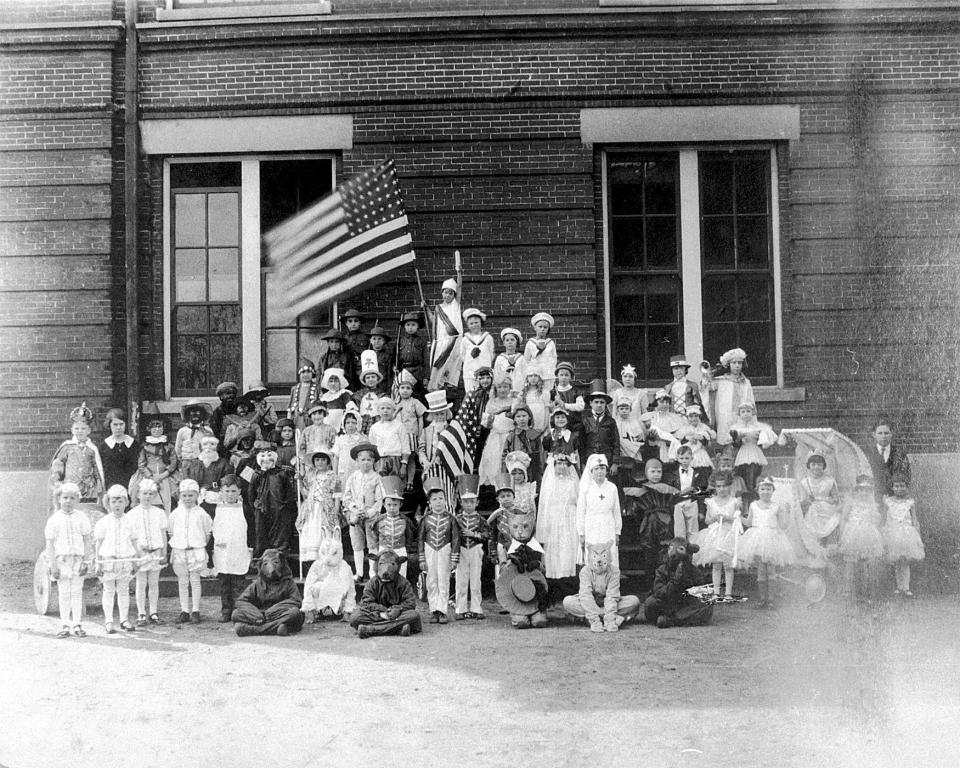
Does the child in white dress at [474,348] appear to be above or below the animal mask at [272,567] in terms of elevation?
above

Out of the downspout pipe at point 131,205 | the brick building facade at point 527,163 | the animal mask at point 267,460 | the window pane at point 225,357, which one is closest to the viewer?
the animal mask at point 267,460

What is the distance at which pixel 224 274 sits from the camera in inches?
460

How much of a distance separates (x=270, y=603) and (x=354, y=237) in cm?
433

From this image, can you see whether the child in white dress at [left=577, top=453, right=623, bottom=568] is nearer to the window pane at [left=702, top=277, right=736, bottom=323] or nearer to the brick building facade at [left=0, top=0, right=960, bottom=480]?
the brick building facade at [left=0, top=0, right=960, bottom=480]

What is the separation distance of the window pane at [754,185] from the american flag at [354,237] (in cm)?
412

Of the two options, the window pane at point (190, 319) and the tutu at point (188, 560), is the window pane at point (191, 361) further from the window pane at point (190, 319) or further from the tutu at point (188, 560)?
the tutu at point (188, 560)

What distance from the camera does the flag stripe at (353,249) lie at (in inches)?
417

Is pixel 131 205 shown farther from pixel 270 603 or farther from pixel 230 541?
pixel 270 603

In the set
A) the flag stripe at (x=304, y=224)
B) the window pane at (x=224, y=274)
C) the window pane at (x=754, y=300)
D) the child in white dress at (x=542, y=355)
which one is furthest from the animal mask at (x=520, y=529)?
the window pane at (x=224, y=274)

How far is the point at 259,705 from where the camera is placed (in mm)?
6438

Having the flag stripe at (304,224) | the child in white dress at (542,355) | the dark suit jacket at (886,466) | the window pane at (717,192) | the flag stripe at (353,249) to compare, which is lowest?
the dark suit jacket at (886,466)

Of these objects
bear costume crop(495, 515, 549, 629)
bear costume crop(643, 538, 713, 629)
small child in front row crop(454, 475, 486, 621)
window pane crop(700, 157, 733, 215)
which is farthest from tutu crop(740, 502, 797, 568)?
window pane crop(700, 157, 733, 215)

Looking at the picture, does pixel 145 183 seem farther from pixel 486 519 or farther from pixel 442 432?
pixel 486 519

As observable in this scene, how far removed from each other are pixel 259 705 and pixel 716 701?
10.2 feet
